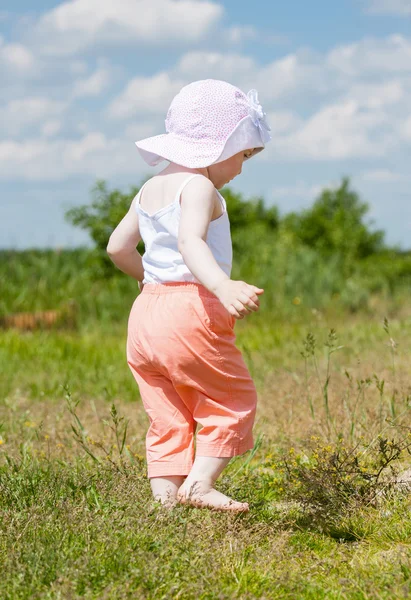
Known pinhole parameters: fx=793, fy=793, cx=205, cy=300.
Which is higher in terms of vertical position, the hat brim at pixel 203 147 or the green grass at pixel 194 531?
the hat brim at pixel 203 147

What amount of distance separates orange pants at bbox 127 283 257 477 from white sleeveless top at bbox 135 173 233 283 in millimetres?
50

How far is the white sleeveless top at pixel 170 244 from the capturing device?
3010mm

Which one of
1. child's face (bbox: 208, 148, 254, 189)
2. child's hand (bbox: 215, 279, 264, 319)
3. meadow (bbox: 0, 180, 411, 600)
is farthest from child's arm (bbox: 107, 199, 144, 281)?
child's hand (bbox: 215, 279, 264, 319)

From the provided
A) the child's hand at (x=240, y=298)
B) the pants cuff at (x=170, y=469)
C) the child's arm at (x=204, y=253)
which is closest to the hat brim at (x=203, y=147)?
the child's arm at (x=204, y=253)

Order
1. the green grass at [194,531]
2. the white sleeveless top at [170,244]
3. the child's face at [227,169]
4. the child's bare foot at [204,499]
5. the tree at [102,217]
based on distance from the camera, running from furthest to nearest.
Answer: the tree at [102,217] → the child's face at [227,169] → the white sleeveless top at [170,244] → the child's bare foot at [204,499] → the green grass at [194,531]

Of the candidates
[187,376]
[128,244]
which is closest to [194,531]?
[187,376]

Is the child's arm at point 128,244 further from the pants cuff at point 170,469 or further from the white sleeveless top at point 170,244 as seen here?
the pants cuff at point 170,469

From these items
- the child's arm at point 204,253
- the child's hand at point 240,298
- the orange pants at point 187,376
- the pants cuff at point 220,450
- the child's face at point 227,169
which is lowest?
the pants cuff at point 220,450

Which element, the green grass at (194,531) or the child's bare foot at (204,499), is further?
the child's bare foot at (204,499)

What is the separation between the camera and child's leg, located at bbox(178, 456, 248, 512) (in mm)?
2910

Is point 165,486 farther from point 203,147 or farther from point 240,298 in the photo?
point 203,147

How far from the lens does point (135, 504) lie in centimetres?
286

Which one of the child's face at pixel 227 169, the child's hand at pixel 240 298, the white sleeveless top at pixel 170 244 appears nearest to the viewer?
the child's hand at pixel 240 298

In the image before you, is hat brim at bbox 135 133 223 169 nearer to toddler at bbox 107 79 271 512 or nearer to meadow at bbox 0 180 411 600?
toddler at bbox 107 79 271 512
